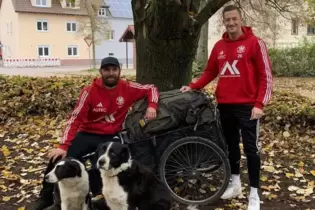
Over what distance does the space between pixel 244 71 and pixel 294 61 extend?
771 inches

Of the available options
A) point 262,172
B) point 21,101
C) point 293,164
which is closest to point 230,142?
point 262,172

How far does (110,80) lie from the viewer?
4.65 m

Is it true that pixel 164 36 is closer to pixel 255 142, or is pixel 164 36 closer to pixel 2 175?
pixel 255 142

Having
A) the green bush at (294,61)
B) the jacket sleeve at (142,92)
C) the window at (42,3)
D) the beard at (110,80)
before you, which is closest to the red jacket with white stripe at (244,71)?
the jacket sleeve at (142,92)

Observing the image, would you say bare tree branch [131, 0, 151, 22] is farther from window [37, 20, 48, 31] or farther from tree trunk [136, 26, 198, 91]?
window [37, 20, 48, 31]

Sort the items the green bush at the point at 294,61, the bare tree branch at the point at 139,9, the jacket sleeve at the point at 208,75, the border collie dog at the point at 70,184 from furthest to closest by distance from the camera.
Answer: the green bush at the point at 294,61 → the bare tree branch at the point at 139,9 → the jacket sleeve at the point at 208,75 → the border collie dog at the point at 70,184

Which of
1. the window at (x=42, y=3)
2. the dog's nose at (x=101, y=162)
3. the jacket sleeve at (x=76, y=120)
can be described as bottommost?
the dog's nose at (x=101, y=162)

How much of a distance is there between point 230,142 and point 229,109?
478mm

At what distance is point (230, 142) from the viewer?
16.4ft

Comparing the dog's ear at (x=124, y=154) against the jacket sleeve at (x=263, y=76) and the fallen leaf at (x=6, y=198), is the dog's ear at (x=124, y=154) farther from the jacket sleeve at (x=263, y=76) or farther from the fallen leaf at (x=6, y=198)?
the fallen leaf at (x=6, y=198)

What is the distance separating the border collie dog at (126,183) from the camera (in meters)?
3.86

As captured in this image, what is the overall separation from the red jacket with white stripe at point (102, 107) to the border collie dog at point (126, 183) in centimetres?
78

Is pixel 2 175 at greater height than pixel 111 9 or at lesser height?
lesser

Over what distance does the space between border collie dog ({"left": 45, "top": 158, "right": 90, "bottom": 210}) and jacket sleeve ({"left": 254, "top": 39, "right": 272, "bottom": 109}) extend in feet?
6.29
